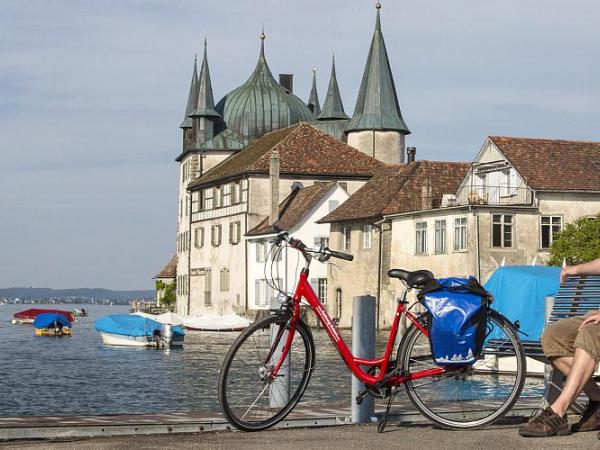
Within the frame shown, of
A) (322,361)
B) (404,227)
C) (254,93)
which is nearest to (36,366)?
(322,361)

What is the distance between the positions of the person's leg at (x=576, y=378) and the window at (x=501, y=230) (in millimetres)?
47574

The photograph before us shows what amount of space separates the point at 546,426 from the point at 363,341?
5.76 feet

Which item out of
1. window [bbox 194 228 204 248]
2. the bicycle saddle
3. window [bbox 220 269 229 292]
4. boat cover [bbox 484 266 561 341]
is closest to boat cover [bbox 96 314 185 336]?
window [bbox 220 269 229 292]

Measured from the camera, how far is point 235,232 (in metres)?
83.0

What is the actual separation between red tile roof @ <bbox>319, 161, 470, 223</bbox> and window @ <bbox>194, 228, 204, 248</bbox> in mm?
22580

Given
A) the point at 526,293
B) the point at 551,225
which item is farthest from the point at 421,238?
→ the point at 526,293

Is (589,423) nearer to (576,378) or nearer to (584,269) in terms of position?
(576,378)

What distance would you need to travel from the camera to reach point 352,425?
9.50 m

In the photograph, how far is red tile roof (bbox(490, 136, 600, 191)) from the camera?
55.2m

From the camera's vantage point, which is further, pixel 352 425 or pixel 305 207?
pixel 305 207

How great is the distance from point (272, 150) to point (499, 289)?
1967 inches

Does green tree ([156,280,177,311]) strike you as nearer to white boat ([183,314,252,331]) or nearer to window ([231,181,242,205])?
window ([231,181,242,205])

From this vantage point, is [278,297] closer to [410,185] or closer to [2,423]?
[2,423]

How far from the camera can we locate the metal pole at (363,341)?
9398 mm
